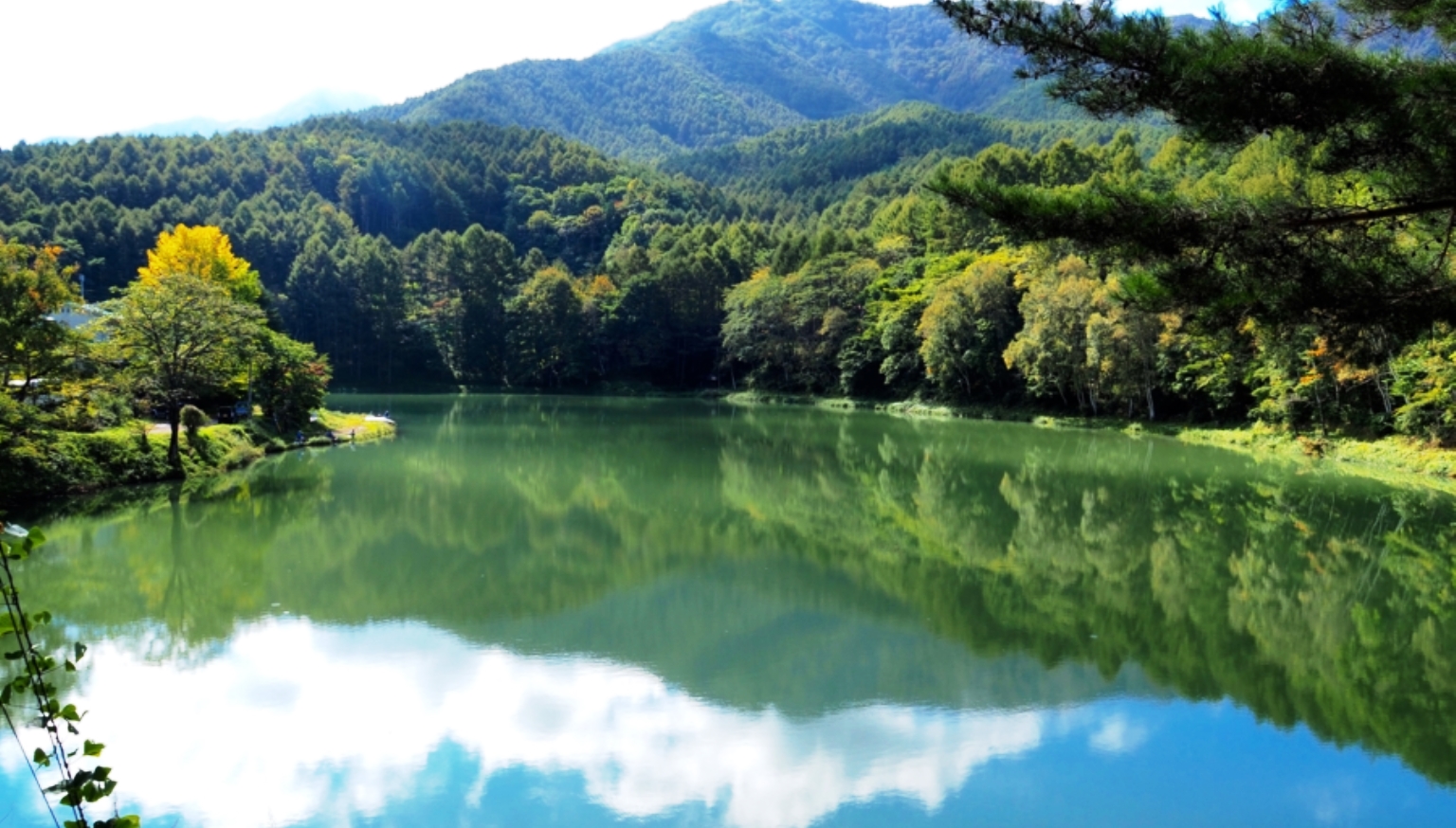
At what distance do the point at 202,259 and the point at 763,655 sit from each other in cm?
2977

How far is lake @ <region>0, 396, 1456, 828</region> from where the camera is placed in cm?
686

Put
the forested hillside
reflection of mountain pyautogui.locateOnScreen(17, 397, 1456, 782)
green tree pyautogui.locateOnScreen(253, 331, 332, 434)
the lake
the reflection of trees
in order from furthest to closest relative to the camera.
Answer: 1. the forested hillside
2. green tree pyautogui.locateOnScreen(253, 331, 332, 434)
3. reflection of mountain pyautogui.locateOnScreen(17, 397, 1456, 782)
4. the reflection of trees
5. the lake

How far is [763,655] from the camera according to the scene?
9.74 metres

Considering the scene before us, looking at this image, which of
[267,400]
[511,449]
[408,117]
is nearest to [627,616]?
[511,449]

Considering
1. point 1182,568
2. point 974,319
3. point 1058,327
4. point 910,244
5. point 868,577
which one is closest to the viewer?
point 868,577

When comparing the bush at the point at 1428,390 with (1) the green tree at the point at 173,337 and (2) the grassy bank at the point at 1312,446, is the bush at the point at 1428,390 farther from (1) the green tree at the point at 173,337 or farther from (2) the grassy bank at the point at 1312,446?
(1) the green tree at the point at 173,337

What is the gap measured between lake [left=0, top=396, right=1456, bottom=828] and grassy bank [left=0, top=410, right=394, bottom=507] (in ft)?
3.71

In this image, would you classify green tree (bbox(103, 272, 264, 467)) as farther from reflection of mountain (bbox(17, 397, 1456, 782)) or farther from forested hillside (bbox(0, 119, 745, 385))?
forested hillside (bbox(0, 119, 745, 385))

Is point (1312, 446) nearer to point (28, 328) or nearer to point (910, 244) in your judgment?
point (28, 328)

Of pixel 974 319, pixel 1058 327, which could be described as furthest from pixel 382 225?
pixel 1058 327

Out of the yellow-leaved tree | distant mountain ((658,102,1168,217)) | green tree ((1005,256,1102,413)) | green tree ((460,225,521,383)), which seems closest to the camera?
the yellow-leaved tree

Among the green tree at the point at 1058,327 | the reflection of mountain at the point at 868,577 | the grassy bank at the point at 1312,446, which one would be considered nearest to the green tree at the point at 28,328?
the reflection of mountain at the point at 868,577

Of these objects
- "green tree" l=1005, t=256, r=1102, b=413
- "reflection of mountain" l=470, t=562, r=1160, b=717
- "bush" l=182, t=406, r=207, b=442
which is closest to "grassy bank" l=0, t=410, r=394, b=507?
"bush" l=182, t=406, r=207, b=442

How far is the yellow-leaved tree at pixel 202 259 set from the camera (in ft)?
101
